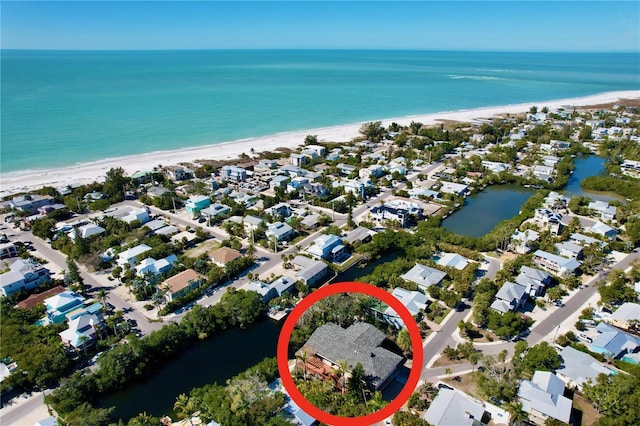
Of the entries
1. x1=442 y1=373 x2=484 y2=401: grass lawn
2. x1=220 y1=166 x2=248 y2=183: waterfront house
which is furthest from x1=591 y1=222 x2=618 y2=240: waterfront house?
x1=220 y1=166 x2=248 y2=183: waterfront house

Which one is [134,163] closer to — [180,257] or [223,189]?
[223,189]

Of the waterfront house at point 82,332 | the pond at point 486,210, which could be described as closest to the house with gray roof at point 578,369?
the pond at point 486,210

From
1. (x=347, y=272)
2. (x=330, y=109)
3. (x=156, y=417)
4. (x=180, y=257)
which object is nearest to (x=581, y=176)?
(x=347, y=272)

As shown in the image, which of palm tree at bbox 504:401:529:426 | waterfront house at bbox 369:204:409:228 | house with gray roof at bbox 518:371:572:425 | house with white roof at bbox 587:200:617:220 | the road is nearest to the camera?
palm tree at bbox 504:401:529:426

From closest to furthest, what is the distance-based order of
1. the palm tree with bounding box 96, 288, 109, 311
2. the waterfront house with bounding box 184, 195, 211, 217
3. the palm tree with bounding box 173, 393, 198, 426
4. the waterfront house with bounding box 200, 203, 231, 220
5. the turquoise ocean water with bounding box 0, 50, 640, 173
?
the palm tree with bounding box 173, 393, 198, 426, the palm tree with bounding box 96, 288, 109, 311, the waterfront house with bounding box 200, 203, 231, 220, the waterfront house with bounding box 184, 195, 211, 217, the turquoise ocean water with bounding box 0, 50, 640, 173

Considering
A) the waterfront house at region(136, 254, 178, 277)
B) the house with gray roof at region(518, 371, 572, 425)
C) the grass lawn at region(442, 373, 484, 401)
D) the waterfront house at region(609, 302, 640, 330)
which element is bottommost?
the grass lawn at region(442, 373, 484, 401)

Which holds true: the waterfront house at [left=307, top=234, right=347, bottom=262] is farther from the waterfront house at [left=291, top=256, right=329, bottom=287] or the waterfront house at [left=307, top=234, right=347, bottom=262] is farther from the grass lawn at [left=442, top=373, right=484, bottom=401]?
the grass lawn at [left=442, top=373, right=484, bottom=401]

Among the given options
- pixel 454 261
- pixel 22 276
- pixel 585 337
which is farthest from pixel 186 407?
pixel 585 337

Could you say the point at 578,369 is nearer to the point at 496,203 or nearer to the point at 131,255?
the point at 496,203
